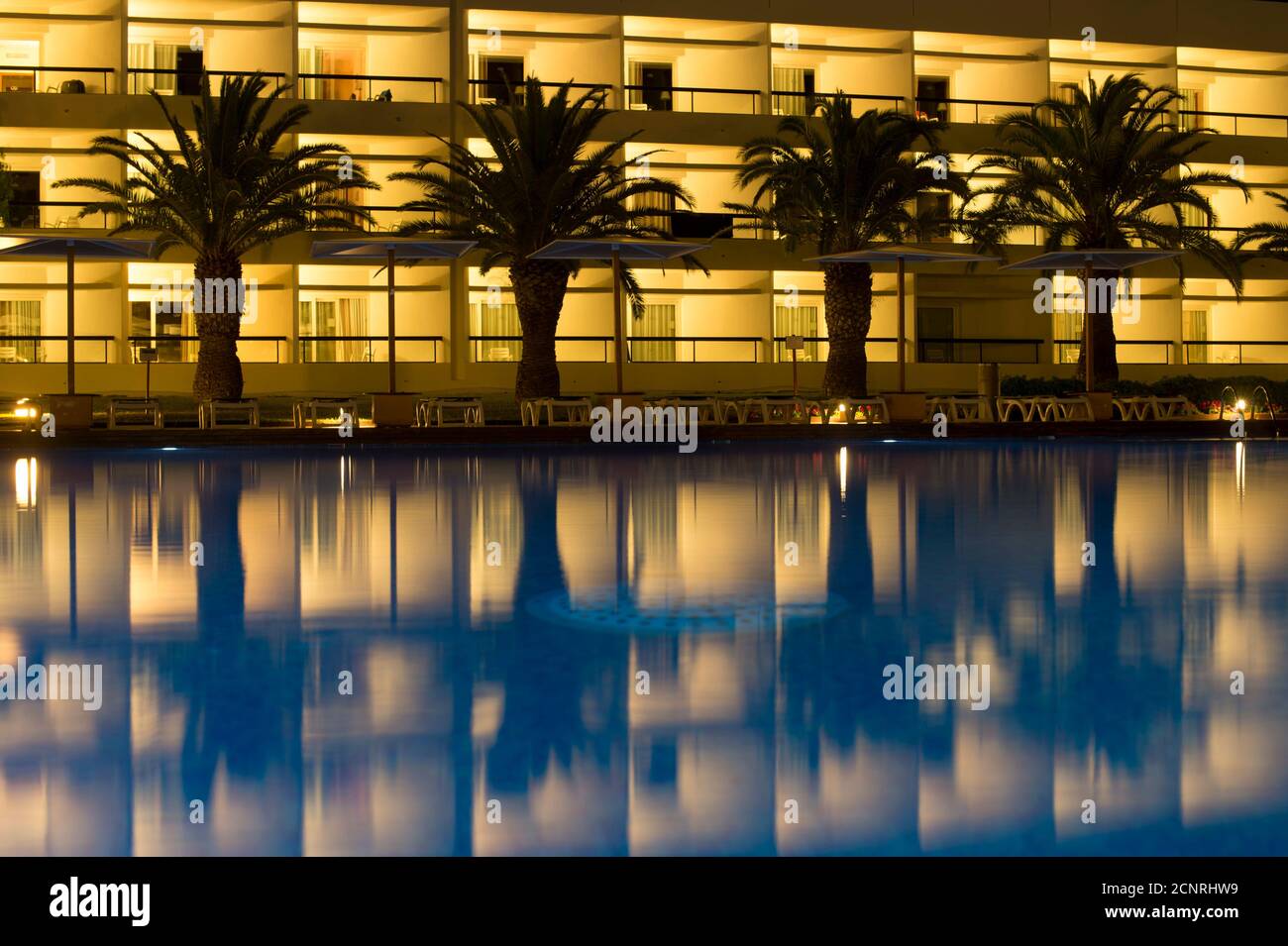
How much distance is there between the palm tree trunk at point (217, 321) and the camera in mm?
29000

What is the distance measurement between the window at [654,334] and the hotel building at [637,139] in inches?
2.4

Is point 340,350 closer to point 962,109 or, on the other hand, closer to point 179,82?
point 179,82

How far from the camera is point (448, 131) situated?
3478cm

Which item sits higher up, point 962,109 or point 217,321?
point 962,109

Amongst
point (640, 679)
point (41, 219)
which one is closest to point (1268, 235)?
point (41, 219)

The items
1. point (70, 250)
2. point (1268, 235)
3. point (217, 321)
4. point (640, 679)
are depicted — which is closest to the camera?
point (640, 679)

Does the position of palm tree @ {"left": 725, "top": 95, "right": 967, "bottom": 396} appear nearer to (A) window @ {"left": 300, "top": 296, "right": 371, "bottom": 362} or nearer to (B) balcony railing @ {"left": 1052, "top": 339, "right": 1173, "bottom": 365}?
(B) balcony railing @ {"left": 1052, "top": 339, "right": 1173, "bottom": 365}

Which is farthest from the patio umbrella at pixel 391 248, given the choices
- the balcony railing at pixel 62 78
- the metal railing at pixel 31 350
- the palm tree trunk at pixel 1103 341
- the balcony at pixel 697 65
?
the palm tree trunk at pixel 1103 341

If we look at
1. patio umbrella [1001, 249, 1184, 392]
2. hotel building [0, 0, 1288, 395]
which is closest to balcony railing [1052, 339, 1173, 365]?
hotel building [0, 0, 1288, 395]

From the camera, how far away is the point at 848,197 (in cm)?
3097

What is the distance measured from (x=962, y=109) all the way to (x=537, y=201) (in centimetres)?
1633

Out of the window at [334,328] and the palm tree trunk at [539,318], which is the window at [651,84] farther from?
the palm tree trunk at [539,318]

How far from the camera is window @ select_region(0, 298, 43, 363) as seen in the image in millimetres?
33094
